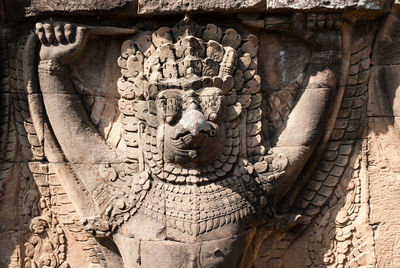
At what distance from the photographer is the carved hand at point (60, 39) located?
5.28 m

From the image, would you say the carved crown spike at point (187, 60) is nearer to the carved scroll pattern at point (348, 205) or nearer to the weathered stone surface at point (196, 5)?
the weathered stone surface at point (196, 5)

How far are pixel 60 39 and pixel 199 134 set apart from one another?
1.40 m

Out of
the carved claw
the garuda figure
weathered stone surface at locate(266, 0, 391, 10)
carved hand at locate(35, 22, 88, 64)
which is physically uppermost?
weathered stone surface at locate(266, 0, 391, 10)

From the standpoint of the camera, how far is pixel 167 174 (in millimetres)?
5258

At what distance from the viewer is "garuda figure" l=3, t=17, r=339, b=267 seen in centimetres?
516

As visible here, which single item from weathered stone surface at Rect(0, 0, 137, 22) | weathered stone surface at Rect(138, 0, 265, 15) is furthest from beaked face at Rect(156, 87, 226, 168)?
weathered stone surface at Rect(0, 0, 137, 22)

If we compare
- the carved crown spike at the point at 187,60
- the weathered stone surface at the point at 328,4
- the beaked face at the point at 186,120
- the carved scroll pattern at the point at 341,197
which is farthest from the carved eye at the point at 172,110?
the carved scroll pattern at the point at 341,197

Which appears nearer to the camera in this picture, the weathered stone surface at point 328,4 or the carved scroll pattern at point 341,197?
the weathered stone surface at point 328,4

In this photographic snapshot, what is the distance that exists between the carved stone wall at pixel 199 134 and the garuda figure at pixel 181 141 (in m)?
0.01

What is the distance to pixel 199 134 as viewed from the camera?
4969 mm

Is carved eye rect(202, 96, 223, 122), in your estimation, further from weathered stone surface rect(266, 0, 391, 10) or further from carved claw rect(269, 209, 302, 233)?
carved claw rect(269, 209, 302, 233)

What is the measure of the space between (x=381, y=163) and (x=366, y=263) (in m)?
0.87

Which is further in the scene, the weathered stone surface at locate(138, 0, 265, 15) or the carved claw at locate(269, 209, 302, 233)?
the carved claw at locate(269, 209, 302, 233)

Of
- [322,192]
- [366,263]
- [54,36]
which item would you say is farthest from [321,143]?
[54,36]
